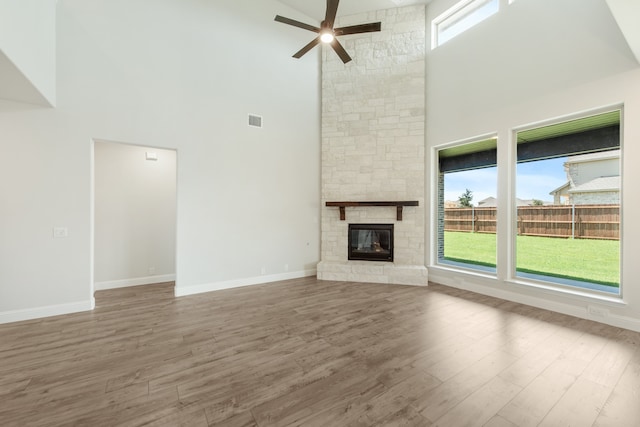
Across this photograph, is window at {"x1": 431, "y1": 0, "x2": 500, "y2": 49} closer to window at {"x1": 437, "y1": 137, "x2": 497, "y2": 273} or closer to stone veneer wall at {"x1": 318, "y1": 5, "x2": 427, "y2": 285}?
stone veneer wall at {"x1": 318, "y1": 5, "x2": 427, "y2": 285}

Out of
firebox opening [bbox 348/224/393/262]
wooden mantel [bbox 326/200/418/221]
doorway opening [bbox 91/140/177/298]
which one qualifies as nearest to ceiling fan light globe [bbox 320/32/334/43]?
wooden mantel [bbox 326/200/418/221]

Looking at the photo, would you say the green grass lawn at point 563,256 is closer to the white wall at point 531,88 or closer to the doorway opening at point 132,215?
the white wall at point 531,88

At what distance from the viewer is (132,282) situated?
4.72 meters

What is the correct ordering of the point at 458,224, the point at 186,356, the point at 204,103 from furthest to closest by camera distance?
1. the point at 458,224
2. the point at 204,103
3. the point at 186,356

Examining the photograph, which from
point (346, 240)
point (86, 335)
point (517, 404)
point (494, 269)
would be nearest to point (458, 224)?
point (494, 269)

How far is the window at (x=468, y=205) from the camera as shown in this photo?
4.42 m

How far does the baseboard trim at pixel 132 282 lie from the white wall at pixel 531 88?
5243mm

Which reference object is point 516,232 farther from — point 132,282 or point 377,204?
point 132,282

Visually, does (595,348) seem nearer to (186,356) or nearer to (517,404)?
(517,404)

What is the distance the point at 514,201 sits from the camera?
4035 mm

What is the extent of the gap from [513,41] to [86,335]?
680cm

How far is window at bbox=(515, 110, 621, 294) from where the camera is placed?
3.25 meters

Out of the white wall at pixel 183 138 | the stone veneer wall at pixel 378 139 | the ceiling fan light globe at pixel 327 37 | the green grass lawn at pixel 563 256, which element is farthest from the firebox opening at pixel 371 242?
the ceiling fan light globe at pixel 327 37

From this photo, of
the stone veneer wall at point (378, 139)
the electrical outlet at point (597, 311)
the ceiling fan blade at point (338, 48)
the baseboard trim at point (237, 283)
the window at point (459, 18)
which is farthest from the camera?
the stone veneer wall at point (378, 139)
